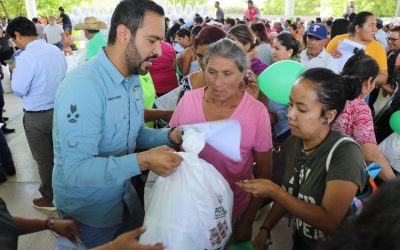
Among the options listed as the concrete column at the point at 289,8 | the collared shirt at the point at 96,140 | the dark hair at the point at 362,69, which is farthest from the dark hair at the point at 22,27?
the concrete column at the point at 289,8

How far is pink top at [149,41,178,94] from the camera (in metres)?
3.93

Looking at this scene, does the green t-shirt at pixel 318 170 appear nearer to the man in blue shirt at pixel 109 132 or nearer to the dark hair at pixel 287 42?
the man in blue shirt at pixel 109 132

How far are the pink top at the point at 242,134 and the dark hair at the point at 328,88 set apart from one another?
0.39 meters

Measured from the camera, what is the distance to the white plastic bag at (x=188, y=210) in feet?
4.30

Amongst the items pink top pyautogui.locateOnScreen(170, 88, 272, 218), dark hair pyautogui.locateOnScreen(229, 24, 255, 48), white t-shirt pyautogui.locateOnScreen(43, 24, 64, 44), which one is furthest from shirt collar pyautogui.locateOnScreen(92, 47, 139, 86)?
white t-shirt pyautogui.locateOnScreen(43, 24, 64, 44)

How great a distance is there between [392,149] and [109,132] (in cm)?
197

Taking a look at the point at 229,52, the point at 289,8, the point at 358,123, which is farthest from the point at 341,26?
the point at 289,8

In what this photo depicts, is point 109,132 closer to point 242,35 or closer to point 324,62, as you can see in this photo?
point 242,35

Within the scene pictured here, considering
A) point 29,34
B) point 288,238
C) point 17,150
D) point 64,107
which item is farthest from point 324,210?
point 17,150

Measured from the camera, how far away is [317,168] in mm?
1406

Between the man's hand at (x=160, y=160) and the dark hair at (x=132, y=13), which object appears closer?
the man's hand at (x=160, y=160)

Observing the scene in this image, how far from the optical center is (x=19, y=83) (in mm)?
3057

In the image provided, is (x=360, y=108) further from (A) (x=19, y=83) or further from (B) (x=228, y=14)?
(B) (x=228, y=14)

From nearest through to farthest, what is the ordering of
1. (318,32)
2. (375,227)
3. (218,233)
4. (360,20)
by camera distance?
(375,227)
(218,233)
(360,20)
(318,32)
